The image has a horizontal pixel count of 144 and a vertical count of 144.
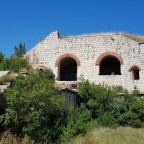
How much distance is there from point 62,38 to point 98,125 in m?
9.08

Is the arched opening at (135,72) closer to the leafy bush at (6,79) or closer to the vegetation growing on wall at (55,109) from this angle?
the vegetation growing on wall at (55,109)

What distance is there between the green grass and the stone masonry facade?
5733 millimetres

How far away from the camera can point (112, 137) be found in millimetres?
19562

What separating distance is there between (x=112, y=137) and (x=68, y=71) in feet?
44.6

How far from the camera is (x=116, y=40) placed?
92.1 feet

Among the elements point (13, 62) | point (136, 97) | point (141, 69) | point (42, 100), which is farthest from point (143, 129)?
point (13, 62)

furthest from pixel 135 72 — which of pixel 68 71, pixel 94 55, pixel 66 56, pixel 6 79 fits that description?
pixel 6 79

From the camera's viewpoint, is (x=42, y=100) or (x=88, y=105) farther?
(x=88, y=105)

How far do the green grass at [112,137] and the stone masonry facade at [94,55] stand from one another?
5.73 m

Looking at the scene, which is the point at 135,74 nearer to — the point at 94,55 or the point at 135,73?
the point at 135,73

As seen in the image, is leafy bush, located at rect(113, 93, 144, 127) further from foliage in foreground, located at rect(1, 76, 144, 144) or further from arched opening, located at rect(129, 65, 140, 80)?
arched opening, located at rect(129, 65, 140, 80)

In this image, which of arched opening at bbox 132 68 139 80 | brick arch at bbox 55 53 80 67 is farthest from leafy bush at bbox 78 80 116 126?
brick arch at bbox 55 53 80 67

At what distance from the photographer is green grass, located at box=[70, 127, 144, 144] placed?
18.6m

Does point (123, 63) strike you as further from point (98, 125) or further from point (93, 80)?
point (98, 125)
